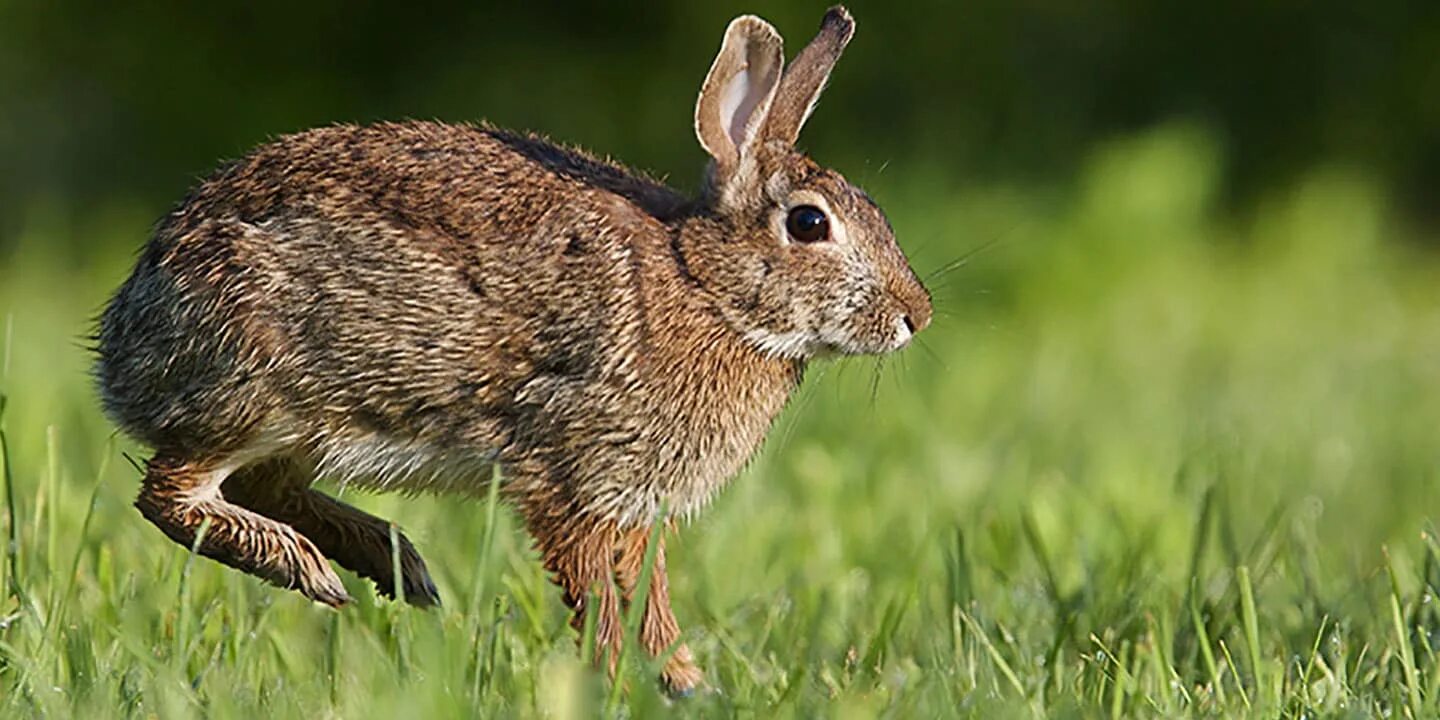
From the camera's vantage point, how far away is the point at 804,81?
3.91 meters

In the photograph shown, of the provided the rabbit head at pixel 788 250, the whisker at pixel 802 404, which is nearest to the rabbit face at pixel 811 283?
the rabbit head at pixel 788 250

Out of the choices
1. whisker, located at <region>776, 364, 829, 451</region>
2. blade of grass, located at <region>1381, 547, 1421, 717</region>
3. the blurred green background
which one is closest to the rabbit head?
whisker, located at <region>776, 364, 829, 451</region>

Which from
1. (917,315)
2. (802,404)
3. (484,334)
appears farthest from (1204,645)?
(484,334)

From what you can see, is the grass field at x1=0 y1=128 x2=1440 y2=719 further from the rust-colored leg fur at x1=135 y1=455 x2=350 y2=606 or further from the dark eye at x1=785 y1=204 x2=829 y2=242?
the dark eye at x1=785 y1=204 x2=829 y2=242

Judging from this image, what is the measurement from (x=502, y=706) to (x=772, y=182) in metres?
1.23

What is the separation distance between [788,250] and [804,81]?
34 centimetres

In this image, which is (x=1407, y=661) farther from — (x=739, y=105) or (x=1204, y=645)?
(x=739, y=105)

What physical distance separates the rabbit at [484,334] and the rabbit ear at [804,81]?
0.02m

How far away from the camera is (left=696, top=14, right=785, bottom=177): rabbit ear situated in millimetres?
3861

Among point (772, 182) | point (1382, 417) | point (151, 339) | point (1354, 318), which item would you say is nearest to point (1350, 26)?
point (1354, 318)

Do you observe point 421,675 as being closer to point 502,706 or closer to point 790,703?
point 502,706

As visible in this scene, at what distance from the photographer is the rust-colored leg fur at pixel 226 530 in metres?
3.59

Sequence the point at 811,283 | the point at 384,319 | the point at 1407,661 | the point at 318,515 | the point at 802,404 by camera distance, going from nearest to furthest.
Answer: the point at 1407,661 < the point at 384,319 < the point at 811,283 < the point at 318,515 < the point at 802,404

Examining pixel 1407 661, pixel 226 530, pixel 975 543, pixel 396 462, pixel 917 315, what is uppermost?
pixel 917 315
